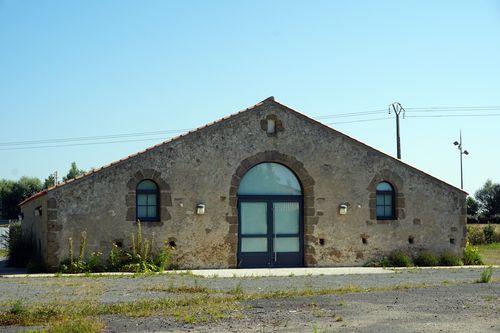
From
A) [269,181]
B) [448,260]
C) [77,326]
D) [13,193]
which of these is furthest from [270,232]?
[13,193]

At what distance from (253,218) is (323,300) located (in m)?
8.07

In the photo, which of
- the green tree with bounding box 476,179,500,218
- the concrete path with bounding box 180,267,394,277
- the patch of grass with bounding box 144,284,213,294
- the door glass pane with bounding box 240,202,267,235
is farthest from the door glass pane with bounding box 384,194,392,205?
the green tree with bounding box 476,179,500,218

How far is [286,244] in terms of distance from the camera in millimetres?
19234

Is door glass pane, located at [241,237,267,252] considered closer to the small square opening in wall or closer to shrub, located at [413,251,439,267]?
the small square opening in wall

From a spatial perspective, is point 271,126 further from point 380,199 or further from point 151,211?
point 151,211

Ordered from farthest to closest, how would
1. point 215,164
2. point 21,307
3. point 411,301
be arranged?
1. point 215,164
2. point 411,301
3. point 21,307

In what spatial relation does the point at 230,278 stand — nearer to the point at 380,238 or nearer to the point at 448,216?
the point at 380,238

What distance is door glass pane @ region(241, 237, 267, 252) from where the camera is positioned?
18891 mm

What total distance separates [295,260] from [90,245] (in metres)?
5.79

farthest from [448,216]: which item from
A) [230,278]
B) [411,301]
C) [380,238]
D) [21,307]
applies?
[21,307]

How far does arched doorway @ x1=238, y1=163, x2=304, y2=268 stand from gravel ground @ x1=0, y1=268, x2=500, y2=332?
3.18 metres

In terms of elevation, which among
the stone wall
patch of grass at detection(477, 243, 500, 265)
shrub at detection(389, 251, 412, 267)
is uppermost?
the stone wall

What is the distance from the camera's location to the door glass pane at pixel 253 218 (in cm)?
1894

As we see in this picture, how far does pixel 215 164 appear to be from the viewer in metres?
18.7
